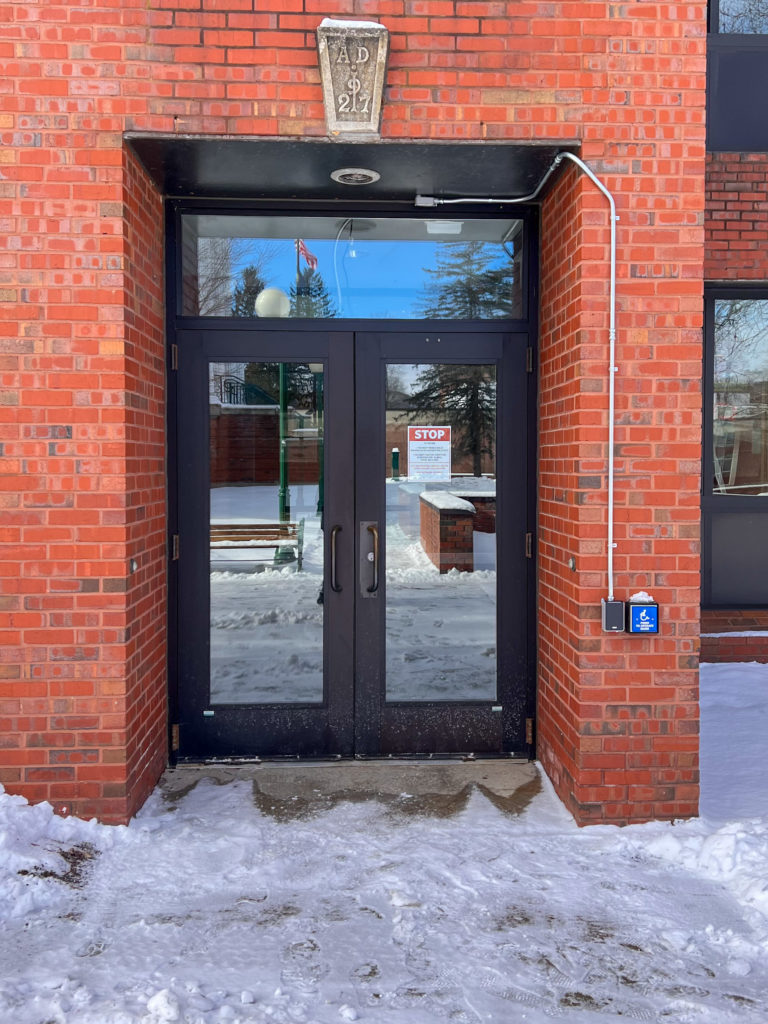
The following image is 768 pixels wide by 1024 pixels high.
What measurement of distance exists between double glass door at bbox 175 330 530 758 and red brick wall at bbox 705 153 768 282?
243 cm

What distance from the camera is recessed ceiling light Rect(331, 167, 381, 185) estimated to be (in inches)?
153

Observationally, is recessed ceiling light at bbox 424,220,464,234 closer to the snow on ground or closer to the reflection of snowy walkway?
the reflection of snowy walkway

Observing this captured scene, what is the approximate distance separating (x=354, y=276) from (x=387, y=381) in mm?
617

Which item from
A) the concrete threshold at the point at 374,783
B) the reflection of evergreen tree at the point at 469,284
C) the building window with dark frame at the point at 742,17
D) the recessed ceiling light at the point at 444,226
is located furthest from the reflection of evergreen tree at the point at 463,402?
the building window with dark frame at the point at 742,17

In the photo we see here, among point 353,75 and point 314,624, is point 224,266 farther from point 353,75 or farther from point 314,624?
point 314,624

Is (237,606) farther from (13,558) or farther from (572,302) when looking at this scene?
(572,302)

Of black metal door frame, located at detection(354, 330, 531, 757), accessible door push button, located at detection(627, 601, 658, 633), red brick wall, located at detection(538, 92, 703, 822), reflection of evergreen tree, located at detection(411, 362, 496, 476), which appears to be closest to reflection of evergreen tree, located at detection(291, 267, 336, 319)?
black metal door frame, located at detection(354, 330, 531, 757)

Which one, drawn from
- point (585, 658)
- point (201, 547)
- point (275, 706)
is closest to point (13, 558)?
point (201, 547)

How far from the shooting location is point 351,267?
4445 mm

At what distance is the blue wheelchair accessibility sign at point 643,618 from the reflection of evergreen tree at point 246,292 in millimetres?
2558

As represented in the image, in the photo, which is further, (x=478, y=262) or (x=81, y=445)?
(x=478, y=262)

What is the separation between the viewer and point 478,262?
4.49 m

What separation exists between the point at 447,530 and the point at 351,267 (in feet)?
5.17

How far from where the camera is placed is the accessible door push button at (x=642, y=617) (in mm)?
3611
